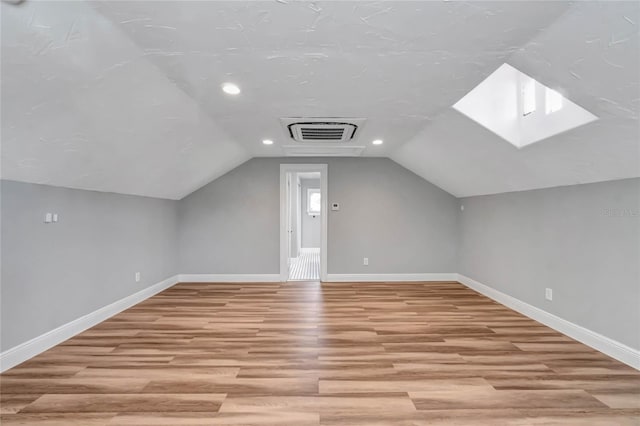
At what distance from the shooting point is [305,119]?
3.20 metres

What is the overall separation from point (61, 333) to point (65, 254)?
75 cm

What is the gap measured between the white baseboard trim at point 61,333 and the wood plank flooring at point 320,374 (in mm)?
73

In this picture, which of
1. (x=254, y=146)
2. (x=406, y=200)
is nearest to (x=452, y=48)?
(x=254, y=146)

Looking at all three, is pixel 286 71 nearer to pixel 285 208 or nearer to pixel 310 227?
pixel 285 208

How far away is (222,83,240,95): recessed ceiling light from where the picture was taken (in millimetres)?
2439

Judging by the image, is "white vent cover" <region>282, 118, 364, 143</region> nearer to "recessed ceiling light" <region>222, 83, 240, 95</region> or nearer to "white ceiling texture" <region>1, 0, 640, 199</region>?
"white ceiling texture" <region>1, 0, 640, 199</region>

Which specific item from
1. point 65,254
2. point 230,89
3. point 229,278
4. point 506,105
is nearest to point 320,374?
point 230,89

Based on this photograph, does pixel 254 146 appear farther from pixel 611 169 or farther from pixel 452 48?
pixel 611 169

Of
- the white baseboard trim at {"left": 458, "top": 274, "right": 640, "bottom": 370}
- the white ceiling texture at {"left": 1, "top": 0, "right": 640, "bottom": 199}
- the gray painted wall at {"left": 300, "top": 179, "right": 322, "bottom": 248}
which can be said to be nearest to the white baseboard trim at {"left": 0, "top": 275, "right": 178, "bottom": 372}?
the white ceiling texture at {"left": 1, "top": 0, "right": 640, "bottom": 199}

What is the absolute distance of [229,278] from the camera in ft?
17.6

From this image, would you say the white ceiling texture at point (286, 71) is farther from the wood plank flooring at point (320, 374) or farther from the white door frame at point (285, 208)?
the white door frame at point (285, 208)

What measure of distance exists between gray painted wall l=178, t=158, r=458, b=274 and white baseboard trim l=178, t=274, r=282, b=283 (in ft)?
0.23

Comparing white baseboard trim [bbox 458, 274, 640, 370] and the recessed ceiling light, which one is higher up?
the recessed ceiling light

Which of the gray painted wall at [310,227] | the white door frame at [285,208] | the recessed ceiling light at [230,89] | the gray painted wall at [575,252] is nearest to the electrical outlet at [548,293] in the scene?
the gray painted wall at [575,252]
